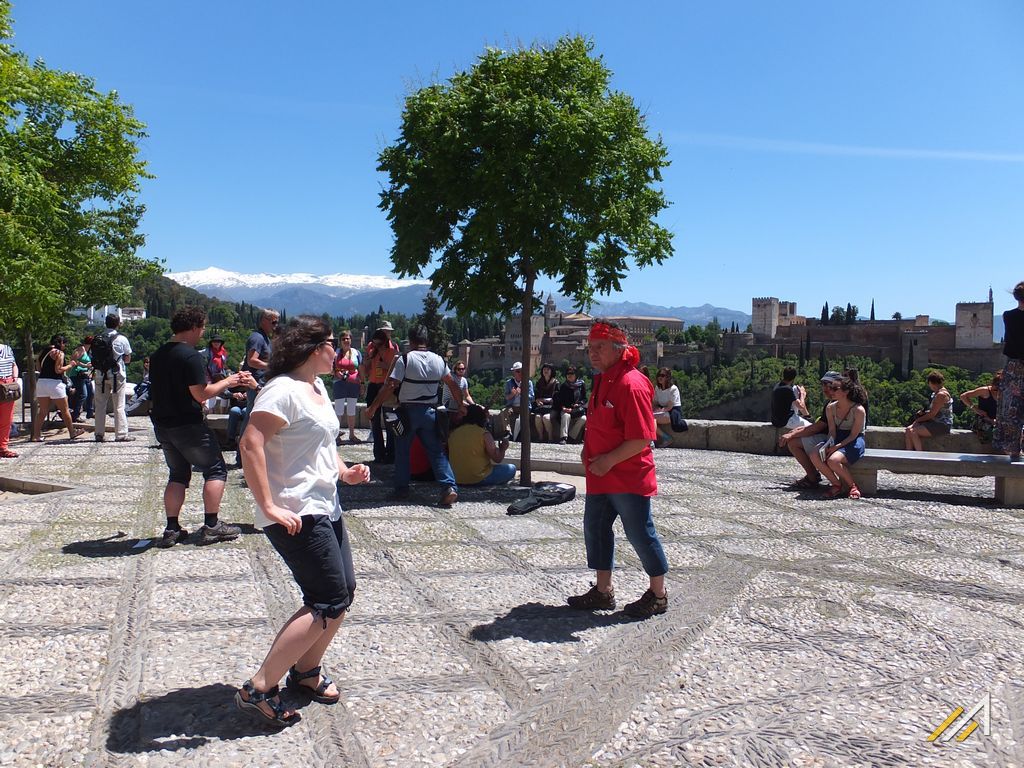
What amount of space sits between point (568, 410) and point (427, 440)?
19.3 feet

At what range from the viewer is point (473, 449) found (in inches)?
334

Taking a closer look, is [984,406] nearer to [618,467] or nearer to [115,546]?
[618,467]

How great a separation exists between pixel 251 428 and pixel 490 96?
20.2 ft

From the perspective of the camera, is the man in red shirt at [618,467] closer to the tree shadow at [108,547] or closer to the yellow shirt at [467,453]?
the tree shadow at [108,547]

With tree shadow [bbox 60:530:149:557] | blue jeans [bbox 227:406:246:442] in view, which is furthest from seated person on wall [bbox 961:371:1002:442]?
tree shadow [bbox 60:530:149:557]

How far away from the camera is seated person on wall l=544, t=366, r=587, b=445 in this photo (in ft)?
43.0

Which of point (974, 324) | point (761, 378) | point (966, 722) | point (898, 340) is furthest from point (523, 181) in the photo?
point (974, 324)

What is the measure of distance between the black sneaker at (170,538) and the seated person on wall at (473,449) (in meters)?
3.36

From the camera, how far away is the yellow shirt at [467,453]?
334 inches

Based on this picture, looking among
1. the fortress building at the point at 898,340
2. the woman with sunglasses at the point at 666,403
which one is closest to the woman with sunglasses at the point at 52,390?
the woman with sunglasses at the point at 666,403

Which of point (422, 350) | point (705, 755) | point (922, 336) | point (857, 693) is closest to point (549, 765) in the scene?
point (705, 755)

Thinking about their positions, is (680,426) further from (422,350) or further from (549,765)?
(549,765)

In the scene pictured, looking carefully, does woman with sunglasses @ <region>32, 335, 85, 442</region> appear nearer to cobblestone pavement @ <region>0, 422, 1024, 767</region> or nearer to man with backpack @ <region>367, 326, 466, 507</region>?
cobblestone pavement @ <region>0, 422, 1024, 767</region>

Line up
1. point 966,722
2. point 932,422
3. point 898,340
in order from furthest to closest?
1. point 898,340
2. point 932,422
3. point 966,722
